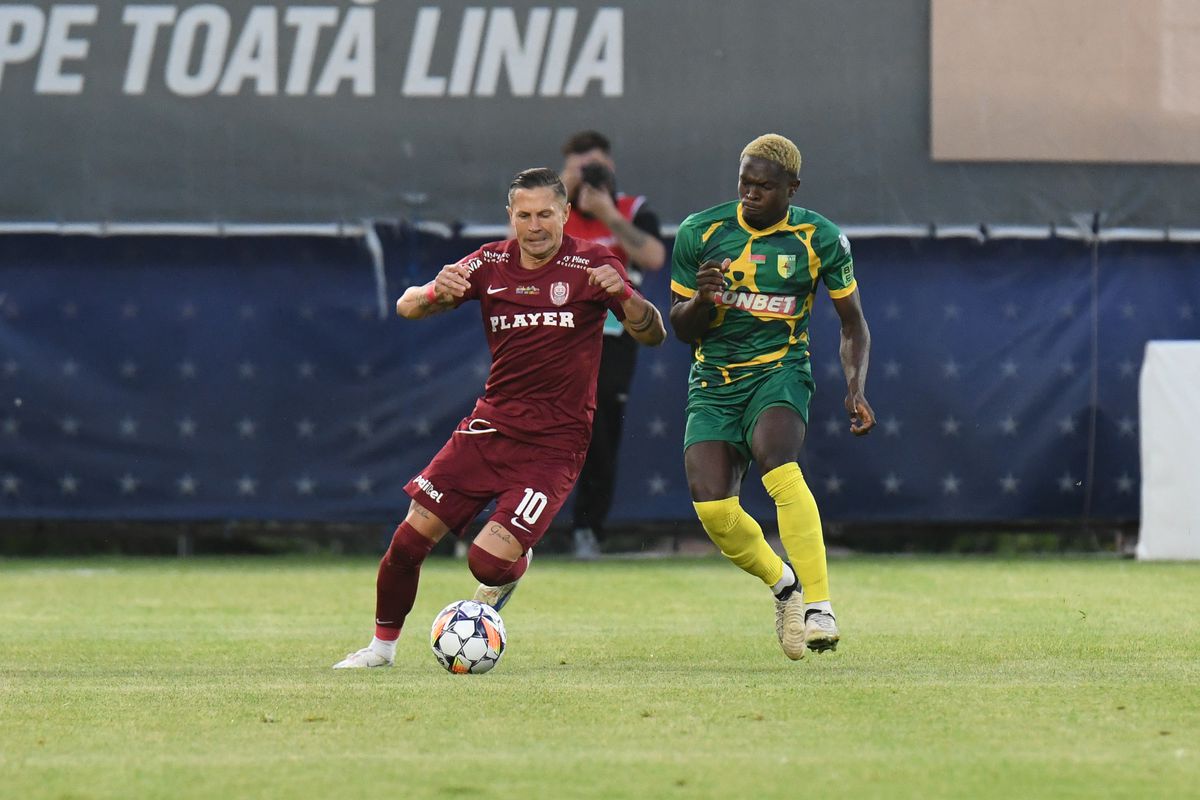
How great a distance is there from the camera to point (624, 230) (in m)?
12.8

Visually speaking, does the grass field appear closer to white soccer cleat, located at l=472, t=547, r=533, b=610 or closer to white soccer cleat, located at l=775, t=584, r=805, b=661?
white soccer cleat, located at l=775, t=584, r=805, b=661

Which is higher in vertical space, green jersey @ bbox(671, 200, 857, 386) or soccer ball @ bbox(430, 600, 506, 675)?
green jersey @ bbox(671, 200, 857, 386)

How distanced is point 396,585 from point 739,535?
1357 mm

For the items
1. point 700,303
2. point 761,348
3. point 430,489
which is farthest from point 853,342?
point 430,489

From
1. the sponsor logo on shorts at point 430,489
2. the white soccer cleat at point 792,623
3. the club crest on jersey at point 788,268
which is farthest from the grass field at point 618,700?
the club crest on jersey at point 788,268

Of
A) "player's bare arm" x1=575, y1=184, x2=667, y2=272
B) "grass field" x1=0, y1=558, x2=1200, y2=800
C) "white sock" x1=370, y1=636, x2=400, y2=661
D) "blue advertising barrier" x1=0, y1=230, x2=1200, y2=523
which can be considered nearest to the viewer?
"grass field" x1=0, y1=558, x2=1200, y2=800

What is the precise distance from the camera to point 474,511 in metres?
7.41

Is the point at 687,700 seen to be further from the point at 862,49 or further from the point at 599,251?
the point at 862,49

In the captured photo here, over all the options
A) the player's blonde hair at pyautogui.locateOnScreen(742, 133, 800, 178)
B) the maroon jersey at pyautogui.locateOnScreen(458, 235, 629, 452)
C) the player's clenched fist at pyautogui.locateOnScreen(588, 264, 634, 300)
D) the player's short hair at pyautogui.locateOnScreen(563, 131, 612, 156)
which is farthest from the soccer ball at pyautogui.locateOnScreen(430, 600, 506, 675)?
the player's short hair at pyautogui.locateOnScreen(563, 131, 612, 156)

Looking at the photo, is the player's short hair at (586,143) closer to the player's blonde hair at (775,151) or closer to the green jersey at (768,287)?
the green jersey at (768,287)

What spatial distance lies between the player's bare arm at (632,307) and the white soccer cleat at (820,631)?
3.86ft

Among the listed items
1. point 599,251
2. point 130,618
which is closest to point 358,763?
point 599,251

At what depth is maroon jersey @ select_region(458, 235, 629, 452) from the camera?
7.48 metres

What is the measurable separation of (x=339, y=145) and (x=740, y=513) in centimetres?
674
